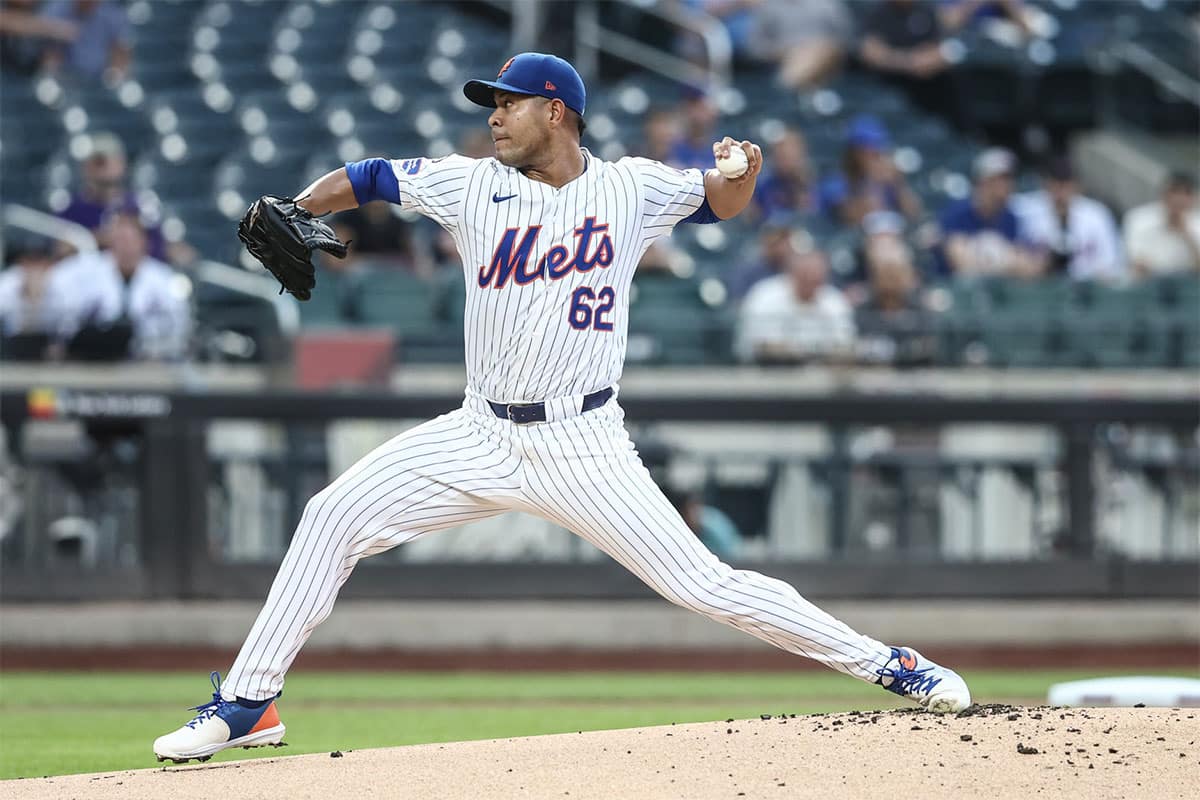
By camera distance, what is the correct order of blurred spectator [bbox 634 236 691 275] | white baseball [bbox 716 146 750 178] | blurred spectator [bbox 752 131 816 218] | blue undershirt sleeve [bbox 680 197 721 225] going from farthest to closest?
blurred spectator [bbox 752 131 816 218]
blurred spectator [bbox 634 236 691 275]
blue undershirt sleeve [bbox 680 197 721 225]
white baseball [bbox 716 146 750 178]

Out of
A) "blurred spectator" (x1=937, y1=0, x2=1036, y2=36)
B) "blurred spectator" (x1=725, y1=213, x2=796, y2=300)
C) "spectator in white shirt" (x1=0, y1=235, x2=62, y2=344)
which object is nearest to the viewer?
"spectator in white shirt" (x1=0, y1=235, x2=62, y2=344)

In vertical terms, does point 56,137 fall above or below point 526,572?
above

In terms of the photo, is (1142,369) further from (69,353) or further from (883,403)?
(69,353)

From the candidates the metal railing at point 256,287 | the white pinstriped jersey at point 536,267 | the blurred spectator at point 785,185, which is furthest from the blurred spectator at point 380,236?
the white pinstriped jersey at point 536,267

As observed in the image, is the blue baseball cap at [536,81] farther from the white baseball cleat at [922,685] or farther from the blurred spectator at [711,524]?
the blurred spectator at [711,524]

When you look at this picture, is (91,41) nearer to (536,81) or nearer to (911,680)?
(536,81)

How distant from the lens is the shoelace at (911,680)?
4961 mm

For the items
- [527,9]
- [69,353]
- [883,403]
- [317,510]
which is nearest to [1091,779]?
[317,510]

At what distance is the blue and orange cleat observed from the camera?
15.6 ft

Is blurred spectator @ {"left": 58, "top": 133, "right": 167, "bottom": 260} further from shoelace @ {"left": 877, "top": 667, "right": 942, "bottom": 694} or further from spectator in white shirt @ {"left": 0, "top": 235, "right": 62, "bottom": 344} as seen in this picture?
shoelace @ {"left": 877, "top": 667, "right": 942, "bottom": 694}

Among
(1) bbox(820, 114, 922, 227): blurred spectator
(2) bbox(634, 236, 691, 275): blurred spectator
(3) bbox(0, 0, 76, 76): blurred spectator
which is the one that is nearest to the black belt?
(2) bbox(634, 236, 691, 275): blurred spectator

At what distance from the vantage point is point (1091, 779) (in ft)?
14.5

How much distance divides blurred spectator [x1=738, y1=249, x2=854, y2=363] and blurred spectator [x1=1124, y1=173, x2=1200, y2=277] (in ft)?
8.55

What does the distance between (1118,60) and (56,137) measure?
8.18 metres
